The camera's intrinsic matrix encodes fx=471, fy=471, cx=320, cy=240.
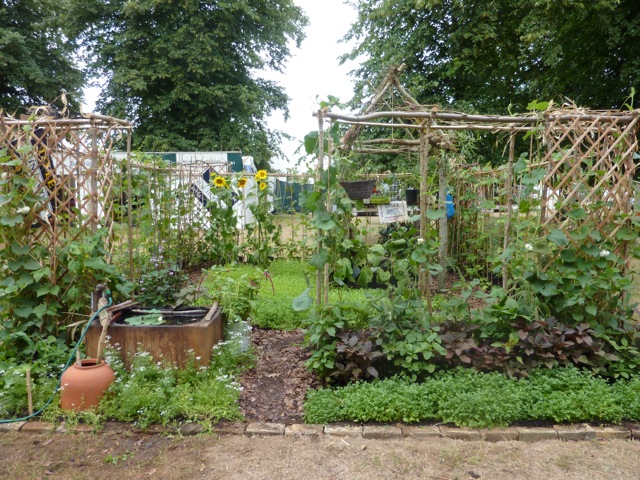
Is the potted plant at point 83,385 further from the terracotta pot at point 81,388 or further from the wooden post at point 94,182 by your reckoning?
the wooden post at point 94,182

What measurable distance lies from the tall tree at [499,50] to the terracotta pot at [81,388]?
364 inches

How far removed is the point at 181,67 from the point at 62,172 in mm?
14847

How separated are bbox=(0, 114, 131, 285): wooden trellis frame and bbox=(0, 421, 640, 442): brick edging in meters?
1.20

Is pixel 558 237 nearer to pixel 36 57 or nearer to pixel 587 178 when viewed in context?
pixel 587 178

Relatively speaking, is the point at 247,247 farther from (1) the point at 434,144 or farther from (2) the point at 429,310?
(2) the point at 429,310

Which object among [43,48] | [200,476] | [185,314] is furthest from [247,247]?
[43,48]

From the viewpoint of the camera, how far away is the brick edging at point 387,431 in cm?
291

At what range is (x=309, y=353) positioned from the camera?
404 cm

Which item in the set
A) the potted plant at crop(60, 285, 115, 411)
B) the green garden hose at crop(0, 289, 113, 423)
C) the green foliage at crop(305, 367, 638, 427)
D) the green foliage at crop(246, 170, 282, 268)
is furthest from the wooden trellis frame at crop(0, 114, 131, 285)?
the green foliage at crop(246, 170, 282, 268)

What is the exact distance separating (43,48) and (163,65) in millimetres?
5067

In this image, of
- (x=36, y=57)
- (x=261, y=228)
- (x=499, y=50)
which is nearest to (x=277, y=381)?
(x=261, y=228)

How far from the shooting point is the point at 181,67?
56.1ft

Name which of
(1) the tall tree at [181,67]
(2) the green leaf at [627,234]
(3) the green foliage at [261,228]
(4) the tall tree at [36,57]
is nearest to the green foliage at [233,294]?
(2) the green leaf at [627,234]

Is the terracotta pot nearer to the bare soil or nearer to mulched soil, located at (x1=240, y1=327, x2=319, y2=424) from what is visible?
the bare soil
